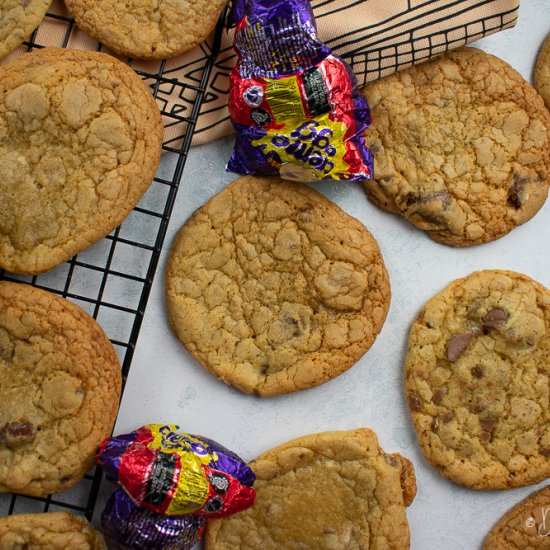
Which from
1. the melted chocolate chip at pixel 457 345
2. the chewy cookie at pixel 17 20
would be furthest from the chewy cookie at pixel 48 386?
the melted chocolate chip at pixel 457 345

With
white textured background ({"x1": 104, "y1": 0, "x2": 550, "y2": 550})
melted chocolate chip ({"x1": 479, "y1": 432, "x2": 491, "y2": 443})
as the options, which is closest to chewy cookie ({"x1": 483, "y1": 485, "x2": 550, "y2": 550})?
white textured background ({"x1": 104, "y1": 0, "x2": 550, "y2": 550})

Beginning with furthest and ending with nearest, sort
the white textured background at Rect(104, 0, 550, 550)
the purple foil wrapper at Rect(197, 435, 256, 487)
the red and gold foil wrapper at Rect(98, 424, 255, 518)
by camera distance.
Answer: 1. the white textured background at Rect(104, 0, 550, 550)
2. the purple foil wrapper at Rect(197, 435, 256, 487)
3. the red and gold foil wrapper at Rect(98, 424, 255, 518)

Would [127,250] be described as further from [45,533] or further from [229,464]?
[45,533]

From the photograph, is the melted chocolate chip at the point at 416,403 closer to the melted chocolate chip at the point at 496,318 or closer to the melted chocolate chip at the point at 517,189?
the melted chocolate chip at the point at 496,318

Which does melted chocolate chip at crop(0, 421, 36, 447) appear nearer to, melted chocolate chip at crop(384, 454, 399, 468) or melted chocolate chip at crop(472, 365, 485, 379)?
melted chocolate chip at crop(384, 454, 399, 468)

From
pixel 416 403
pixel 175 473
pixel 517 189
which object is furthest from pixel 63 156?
pixel 517 189

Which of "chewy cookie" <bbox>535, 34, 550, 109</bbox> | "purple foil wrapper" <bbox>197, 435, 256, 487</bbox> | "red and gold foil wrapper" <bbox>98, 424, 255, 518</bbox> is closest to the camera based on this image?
"red and gold foil wrapper" <bbox>98, 424, 255, 518</bbox>

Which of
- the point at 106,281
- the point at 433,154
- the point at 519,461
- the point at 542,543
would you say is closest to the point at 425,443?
the point at 519,461

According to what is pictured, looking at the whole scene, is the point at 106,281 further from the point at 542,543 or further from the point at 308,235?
the point at 542,543
